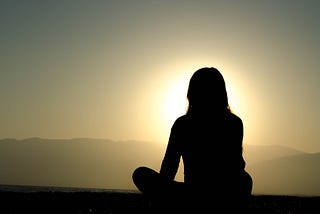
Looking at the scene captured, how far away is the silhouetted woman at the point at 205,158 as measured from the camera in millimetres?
6406

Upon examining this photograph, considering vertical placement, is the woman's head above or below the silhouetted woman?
above

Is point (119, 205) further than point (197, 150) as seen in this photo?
Yes

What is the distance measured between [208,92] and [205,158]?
2.98 ft

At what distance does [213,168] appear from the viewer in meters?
6.48

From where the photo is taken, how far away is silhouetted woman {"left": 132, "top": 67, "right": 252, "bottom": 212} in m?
6.41

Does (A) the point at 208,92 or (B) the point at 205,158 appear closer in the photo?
(B) the point at 205,158

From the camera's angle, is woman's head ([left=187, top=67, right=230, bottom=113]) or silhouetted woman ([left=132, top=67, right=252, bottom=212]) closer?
silhouetted woman ([left=132, top=67, right=252, bottom=212])

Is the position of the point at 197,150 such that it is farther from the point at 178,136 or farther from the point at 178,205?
the point at 178,205

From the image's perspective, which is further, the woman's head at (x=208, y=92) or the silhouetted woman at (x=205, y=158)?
the woman's head at (x=208, y=92)

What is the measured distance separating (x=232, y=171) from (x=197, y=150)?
0.52m

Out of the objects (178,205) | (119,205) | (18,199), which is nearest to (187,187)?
(178,205)

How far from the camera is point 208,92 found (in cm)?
679

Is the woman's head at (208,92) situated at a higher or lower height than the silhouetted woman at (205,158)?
higher

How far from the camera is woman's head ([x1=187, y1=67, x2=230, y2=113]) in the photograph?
22.2ft
